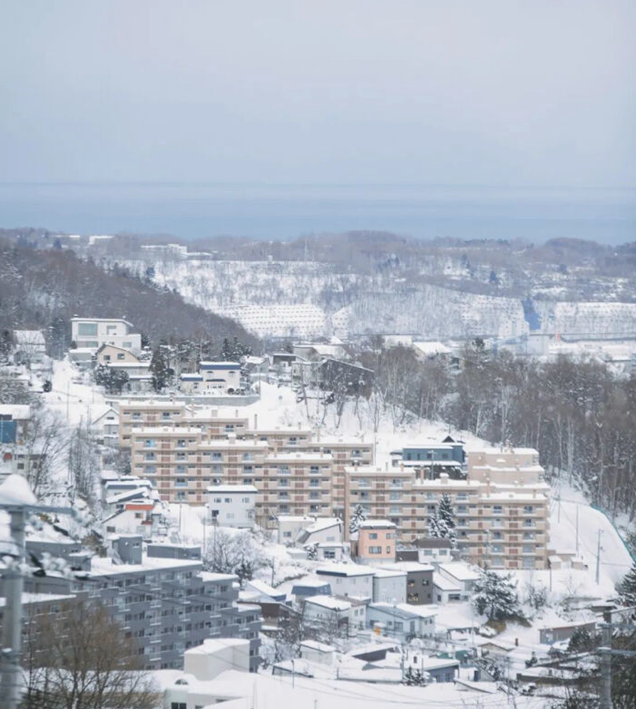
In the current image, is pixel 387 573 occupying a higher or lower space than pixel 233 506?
lower

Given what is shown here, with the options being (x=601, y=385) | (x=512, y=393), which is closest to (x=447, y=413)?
(x=512, y=393)

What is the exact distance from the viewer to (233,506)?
329 inches

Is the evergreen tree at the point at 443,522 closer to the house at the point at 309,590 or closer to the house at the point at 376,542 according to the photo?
the house at the point at 376,542

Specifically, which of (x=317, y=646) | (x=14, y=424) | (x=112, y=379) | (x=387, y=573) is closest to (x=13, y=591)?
(x=317, y=646)

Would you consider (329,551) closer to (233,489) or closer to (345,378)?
(233,489)

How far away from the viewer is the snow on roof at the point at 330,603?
664 centimetres

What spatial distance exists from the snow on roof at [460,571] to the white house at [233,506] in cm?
121

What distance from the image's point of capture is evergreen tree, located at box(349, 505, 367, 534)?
8.32 metres

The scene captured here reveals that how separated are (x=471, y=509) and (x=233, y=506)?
1.39 m

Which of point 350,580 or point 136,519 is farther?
point 136,519

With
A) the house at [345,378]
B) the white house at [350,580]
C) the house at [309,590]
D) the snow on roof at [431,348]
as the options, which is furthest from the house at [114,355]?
the house at [309,590]

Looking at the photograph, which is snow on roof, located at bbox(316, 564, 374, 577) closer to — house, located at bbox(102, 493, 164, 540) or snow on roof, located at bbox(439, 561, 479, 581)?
snow on roof, located at bbox(439, 561, 479, 581)

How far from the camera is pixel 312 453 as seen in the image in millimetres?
9000

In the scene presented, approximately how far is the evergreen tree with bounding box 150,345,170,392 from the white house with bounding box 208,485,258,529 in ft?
9.22
